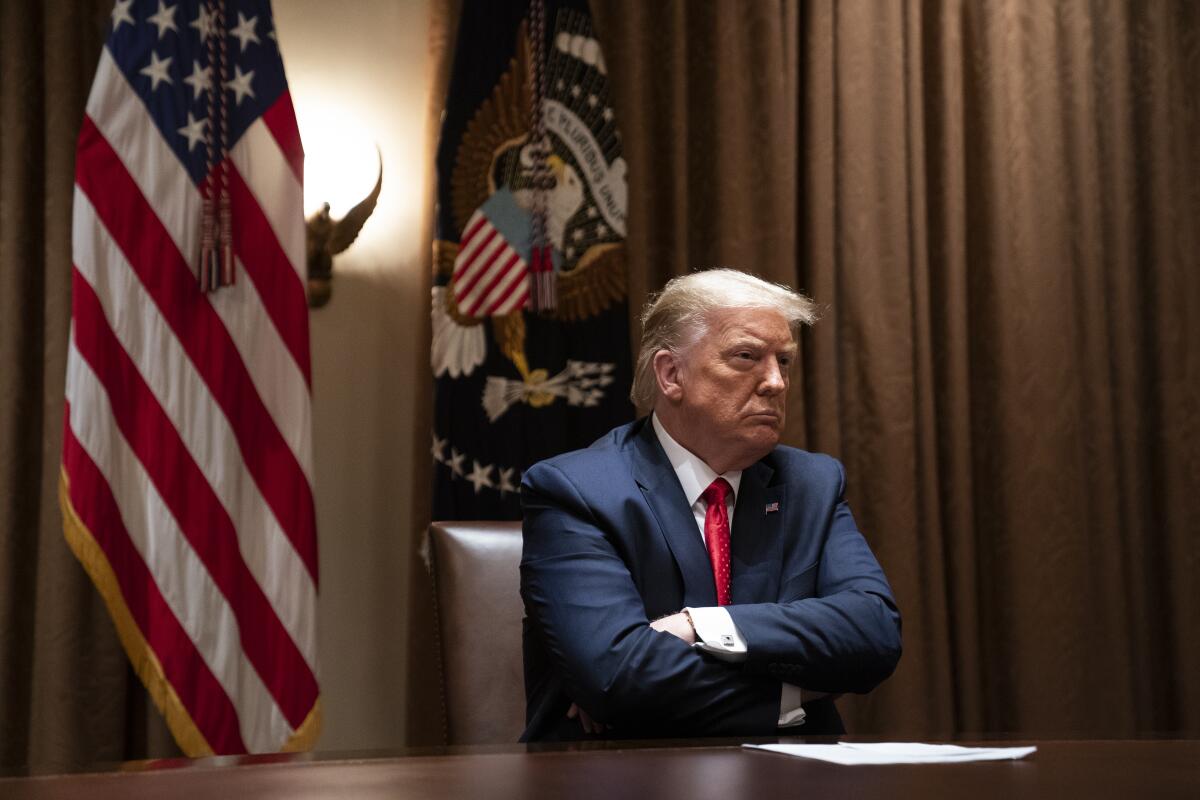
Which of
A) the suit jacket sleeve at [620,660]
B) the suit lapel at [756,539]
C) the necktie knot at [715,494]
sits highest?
the necktie knot at [715,494]

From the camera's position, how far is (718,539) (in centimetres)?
229

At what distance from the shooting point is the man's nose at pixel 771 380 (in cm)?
238

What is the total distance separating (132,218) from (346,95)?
84cm

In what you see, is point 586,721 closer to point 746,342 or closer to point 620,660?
point 620,660

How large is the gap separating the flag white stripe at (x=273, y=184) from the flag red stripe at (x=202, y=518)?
18.9 inches

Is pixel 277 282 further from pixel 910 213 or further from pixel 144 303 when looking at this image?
pixel 910 213

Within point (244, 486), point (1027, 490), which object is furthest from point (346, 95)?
point (1027, 490)

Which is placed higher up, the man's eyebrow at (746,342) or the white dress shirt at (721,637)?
the man's eyebrow at (746,342)

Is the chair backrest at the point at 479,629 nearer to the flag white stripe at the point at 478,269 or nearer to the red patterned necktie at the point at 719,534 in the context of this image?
the red patterned necktie at the point at 719,534

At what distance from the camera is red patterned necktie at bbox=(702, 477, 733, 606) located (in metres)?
2.25

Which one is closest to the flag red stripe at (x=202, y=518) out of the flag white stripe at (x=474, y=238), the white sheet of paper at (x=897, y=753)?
the flag white stripe at (x=474, y=238)

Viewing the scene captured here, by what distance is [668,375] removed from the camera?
248 cm

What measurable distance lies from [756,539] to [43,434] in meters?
2.02

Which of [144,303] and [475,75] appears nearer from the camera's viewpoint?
[144,303]
